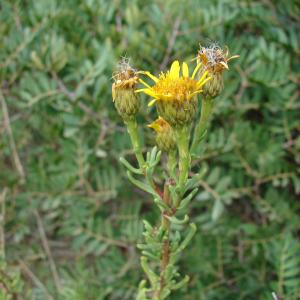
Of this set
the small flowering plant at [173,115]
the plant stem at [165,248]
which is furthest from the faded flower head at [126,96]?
the plant stem at [165,248]

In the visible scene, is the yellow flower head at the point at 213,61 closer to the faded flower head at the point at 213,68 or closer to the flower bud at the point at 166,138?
the faded flower head at the point at 213,68

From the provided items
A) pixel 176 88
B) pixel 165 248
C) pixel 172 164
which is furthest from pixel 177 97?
pixel 165 248

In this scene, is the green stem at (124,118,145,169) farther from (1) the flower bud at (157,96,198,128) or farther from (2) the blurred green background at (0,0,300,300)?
(2) the blurred green background at (0,0,300,300)

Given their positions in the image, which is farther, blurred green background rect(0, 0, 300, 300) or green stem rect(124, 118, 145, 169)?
blurred green background rect(0, 0, 300, 300)

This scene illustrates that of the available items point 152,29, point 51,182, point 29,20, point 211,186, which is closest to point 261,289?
point 211,186

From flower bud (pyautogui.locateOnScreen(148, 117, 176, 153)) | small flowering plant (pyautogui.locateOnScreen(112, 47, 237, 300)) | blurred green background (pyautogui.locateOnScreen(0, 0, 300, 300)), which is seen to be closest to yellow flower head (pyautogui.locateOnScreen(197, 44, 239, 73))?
small flowering plant (pyautogui.locateOnScreen(112, 47, 237, 300))

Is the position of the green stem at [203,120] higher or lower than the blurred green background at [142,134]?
higher
